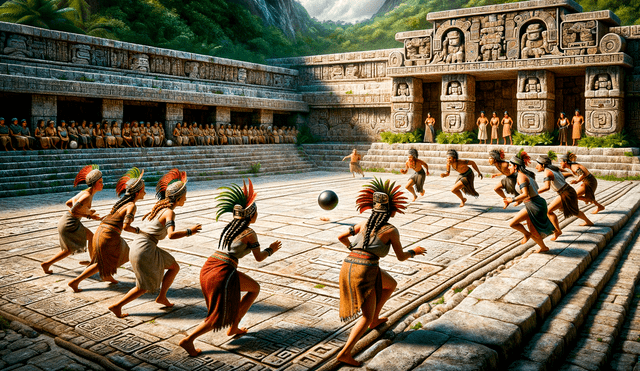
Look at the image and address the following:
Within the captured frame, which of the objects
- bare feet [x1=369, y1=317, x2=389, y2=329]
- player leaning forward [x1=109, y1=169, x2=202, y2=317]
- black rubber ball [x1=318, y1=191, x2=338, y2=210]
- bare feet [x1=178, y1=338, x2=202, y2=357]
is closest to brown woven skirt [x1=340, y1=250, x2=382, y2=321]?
bare feet [x1=369, y1=317, x2=389, y2=329]

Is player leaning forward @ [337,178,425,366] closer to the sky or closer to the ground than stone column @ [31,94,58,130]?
closer to the ground

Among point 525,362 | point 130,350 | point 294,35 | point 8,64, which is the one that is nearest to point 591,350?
point 525,362

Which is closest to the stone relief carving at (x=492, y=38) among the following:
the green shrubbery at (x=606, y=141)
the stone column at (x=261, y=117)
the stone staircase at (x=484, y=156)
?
the stone staircase at (x=484, y=156)

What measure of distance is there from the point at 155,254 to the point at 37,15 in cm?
2247

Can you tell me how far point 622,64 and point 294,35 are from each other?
97.3ft

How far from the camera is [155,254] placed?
14.4 feet

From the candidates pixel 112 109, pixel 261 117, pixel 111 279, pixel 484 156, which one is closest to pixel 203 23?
pixel 261 117

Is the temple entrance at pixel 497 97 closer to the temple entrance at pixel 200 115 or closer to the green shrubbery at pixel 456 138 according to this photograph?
the green shrubbery at pixel 456 138

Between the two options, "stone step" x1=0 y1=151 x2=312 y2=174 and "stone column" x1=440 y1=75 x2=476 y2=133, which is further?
"stone column" x1=440 y1=75 x2=476 y2=133

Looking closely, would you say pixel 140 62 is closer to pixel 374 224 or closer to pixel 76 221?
pixel 76 221

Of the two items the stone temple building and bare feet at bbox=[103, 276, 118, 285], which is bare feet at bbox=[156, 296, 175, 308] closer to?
bare feet at bbox=[103, 276, 118, 285]

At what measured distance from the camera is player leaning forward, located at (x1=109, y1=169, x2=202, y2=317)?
14.1 ft

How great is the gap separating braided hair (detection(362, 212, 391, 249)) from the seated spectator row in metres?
→ 12.1

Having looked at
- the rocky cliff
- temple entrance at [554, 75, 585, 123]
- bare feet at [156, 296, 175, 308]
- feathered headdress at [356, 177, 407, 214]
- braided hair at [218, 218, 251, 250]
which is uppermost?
the rocky cliff
